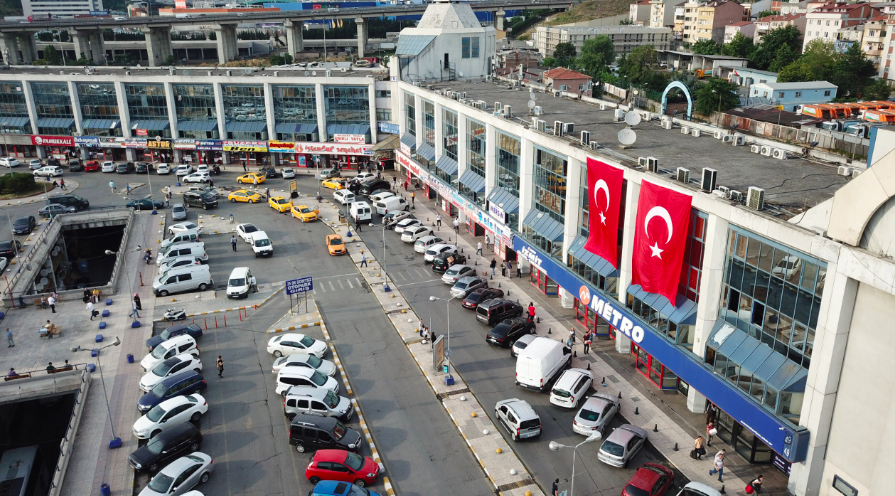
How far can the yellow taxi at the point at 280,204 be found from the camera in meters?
78.4

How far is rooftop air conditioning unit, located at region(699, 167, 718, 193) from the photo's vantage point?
3447 cm

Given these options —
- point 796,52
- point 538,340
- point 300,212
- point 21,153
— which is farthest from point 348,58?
point 538,340

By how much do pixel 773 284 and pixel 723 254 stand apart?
11.0ft

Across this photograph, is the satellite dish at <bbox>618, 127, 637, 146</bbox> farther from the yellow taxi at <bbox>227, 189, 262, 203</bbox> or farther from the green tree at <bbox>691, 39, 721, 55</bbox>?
the green tree at <bbox>691, 39, 721, 55</bbox>

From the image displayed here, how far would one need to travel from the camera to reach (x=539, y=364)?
4072 cm

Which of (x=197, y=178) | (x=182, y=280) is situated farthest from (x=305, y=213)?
(x=197, y=178)

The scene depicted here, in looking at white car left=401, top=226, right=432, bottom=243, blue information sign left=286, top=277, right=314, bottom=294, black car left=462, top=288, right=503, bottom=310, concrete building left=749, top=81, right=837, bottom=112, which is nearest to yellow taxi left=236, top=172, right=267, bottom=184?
white car left=401, top=226, right=432, bottom=243

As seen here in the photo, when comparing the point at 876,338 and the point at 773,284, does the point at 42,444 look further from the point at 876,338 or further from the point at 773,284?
the point at 876,338

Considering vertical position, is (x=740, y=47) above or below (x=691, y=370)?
above

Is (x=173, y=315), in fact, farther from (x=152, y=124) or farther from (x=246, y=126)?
(x=152, y=124)

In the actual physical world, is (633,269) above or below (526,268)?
above

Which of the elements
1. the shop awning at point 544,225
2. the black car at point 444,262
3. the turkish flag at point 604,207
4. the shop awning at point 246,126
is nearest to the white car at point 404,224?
the black car at point 444,262

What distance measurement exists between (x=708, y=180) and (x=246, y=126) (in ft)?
258

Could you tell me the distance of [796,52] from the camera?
15525 centimetres
